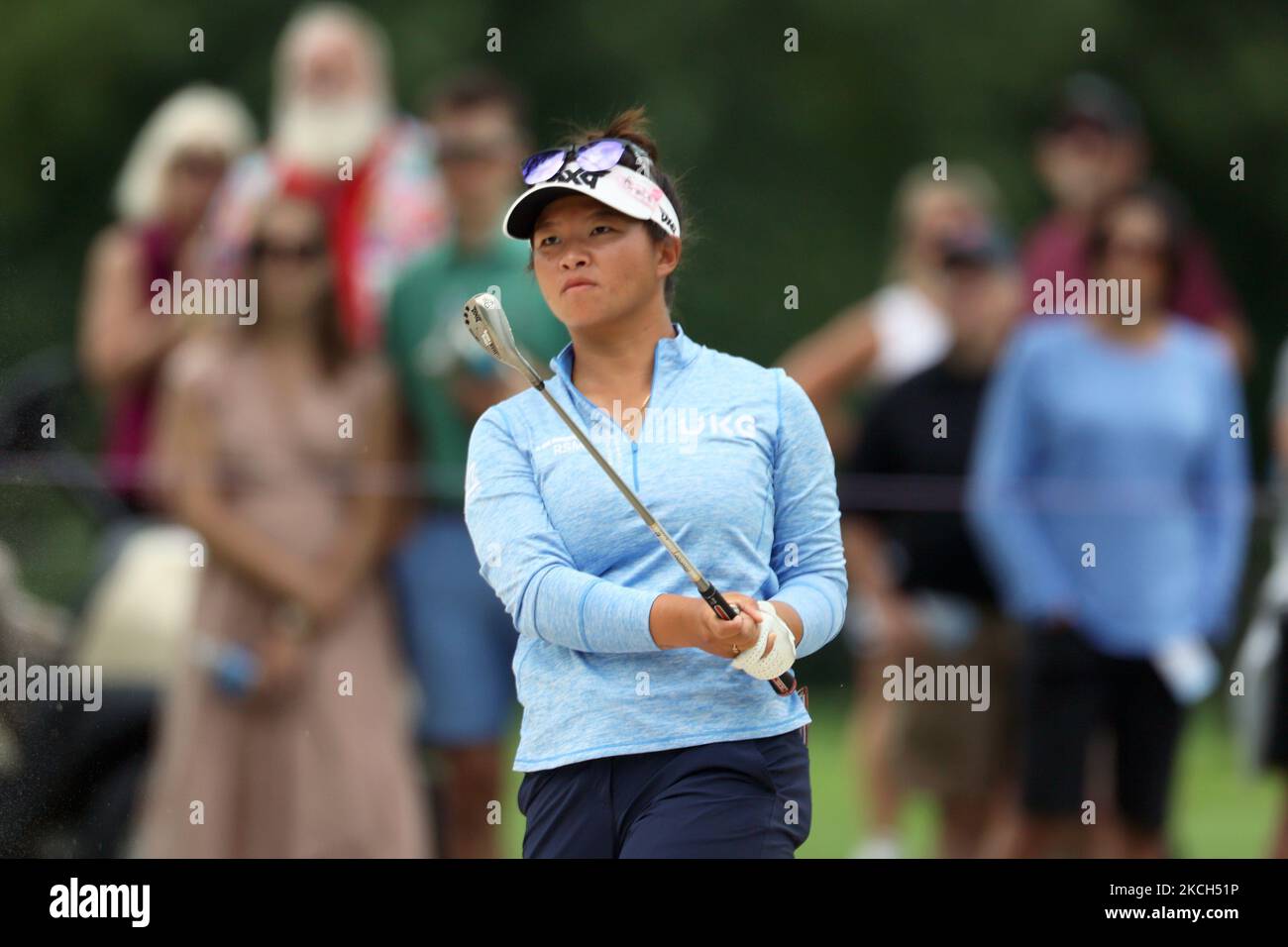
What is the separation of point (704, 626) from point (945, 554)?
4.17 meters

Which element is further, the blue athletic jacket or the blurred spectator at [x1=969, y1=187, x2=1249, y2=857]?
the blurred spectator at [x1=969, y1=187, x2=1249, y2=857]

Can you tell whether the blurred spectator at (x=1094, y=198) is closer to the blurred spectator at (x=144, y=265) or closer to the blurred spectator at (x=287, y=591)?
the blurred spectator at (x=287, y=591)

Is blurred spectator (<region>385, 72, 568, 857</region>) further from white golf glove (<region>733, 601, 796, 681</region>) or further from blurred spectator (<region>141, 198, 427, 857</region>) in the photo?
white golf glove (<region>733, 601, 796, 681</region>)

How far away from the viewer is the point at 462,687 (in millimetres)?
6902

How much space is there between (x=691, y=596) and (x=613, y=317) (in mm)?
476

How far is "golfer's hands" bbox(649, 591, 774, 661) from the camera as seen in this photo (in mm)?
3273

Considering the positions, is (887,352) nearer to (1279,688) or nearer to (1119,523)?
(1119,523)

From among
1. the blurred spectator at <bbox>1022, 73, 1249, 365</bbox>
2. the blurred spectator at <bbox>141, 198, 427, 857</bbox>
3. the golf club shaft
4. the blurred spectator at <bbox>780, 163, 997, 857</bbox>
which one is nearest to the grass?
the blurred spectator at <bbox>780, 163, 997, 857</bbox>

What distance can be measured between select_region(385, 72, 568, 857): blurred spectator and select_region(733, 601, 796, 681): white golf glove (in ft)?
11.4

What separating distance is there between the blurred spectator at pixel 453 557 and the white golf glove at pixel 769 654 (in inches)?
137
